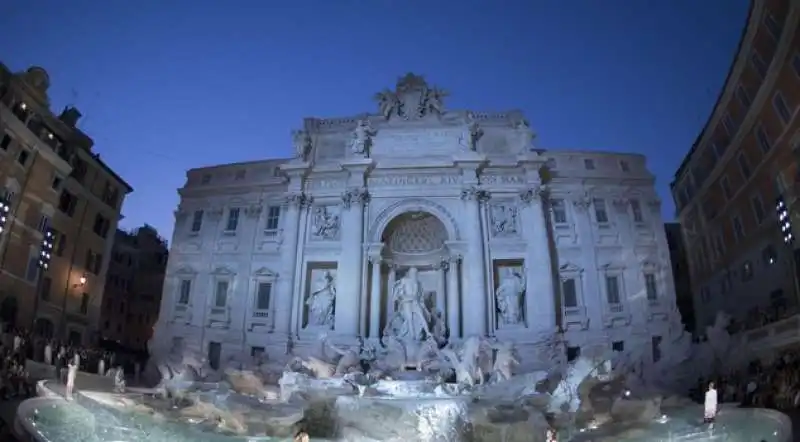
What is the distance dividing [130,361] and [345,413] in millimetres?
20301

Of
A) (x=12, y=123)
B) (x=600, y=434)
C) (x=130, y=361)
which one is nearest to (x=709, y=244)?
(x=600, y=434)

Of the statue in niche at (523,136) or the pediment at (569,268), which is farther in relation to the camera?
the statue in niche at (523,136)

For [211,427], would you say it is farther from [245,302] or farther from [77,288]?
[77,288]

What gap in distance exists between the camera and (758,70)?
2431 centimetres

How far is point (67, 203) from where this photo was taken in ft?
104

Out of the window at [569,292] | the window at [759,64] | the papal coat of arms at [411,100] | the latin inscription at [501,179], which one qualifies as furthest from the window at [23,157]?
the window at [759,64]

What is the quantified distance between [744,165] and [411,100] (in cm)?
1778

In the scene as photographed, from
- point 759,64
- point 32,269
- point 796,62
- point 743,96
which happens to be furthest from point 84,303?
point 796,62

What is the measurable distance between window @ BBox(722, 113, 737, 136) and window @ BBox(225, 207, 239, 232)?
2718 centimetres

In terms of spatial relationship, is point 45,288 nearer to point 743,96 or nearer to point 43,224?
point 43,224

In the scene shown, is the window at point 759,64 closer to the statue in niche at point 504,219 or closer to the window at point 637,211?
the window at point 637,211

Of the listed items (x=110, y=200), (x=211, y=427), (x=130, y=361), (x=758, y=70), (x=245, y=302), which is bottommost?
(x=211, y=427)

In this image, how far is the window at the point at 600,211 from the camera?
2994 cm

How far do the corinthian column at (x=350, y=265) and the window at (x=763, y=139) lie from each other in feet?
64.0
